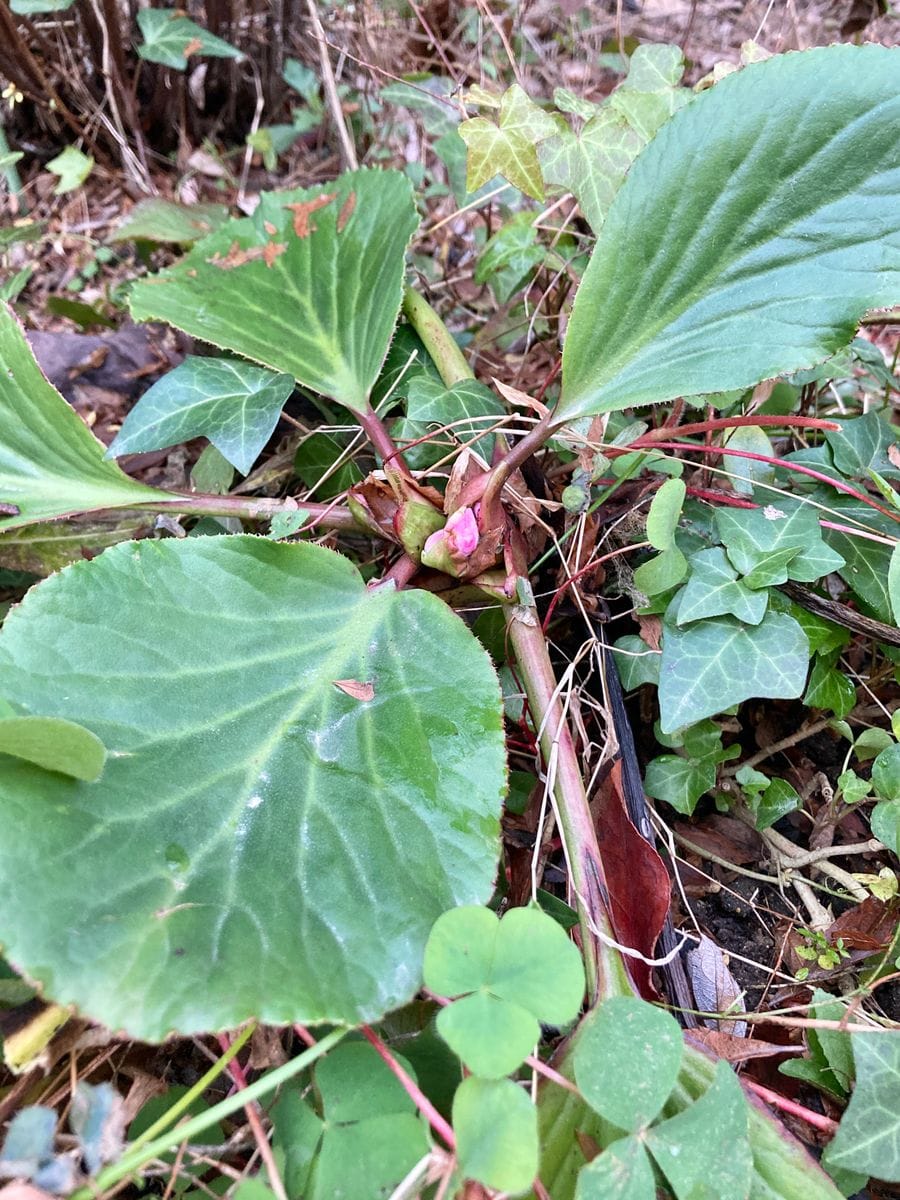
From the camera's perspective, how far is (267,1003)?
0.56 meters

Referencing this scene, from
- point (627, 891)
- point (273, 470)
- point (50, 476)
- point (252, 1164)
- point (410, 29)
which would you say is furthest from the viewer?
point (410, 29)

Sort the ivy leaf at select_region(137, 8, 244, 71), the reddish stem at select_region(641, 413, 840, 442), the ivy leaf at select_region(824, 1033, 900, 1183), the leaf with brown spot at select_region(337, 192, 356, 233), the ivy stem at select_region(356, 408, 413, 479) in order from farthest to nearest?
the ivy leaf at select_region(137, 8, 244, 71), the leaf with brown spot at select_region(337, 192, 356, 233), the ivy stem at select_region(356, 408, 413, 479), the reddish stem at select_region(641, 413, 840, 442), the ivy leaf at select_region(824, 1033, 900, 1183)

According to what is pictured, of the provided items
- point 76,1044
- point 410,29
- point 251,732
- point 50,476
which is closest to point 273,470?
point 50,476

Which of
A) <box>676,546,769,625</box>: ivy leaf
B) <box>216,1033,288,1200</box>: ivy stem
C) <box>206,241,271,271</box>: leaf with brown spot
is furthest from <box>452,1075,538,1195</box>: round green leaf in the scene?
<box>206,241,271,271</box>: leaf with brown spot

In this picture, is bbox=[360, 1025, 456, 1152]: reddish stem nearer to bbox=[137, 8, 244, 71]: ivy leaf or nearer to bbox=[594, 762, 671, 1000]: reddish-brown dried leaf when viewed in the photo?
bbox=[594, 762, 671, 1000]: reddish-brown dried leaf

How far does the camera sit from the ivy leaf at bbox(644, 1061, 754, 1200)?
0.54m

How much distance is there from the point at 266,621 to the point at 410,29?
1.69 metres

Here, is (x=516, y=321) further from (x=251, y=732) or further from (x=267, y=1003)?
(x=267, y=1003)

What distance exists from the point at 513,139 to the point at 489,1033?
3.48 ft

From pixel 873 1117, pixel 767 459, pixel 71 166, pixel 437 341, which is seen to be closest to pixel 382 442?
pixel 437 341

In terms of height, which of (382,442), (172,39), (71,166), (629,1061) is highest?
(172,39)

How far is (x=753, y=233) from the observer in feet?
2.65

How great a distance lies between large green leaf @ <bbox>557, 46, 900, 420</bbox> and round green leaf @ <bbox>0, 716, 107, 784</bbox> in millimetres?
572

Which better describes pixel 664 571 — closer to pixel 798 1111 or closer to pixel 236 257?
pixel 798 1111
